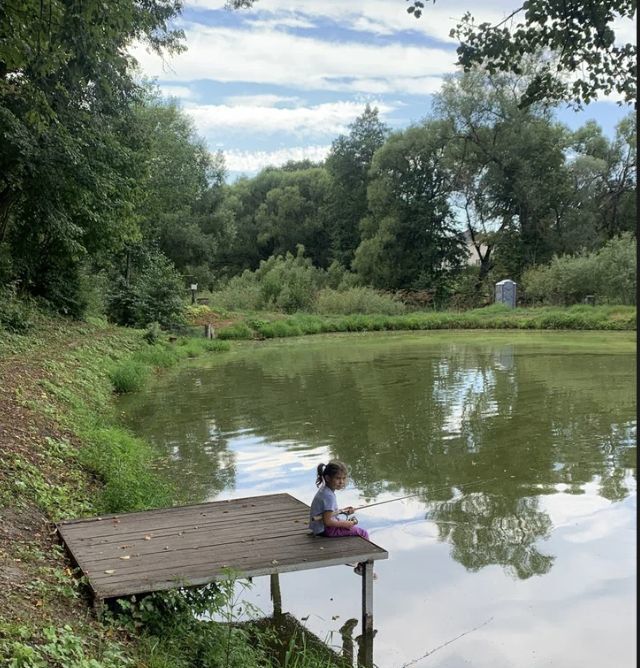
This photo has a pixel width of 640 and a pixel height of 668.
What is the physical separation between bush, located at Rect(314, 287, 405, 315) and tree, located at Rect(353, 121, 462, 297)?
6963 millimetres

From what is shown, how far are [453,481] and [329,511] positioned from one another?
3.60m

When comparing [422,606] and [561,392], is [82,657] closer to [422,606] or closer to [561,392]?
[422,606]

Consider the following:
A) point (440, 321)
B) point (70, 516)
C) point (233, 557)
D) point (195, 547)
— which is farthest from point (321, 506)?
point (440, 321)

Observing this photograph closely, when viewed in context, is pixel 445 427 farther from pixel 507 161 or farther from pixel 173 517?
pixel 507 161

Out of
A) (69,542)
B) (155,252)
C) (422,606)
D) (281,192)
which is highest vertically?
(281,192)

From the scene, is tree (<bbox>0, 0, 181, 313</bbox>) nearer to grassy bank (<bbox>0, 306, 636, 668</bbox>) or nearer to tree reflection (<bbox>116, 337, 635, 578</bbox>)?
grassy bank (<bbox>0, 306, 636, 668</bbox>)

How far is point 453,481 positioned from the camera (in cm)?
885

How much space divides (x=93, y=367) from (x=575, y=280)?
27161 millimetres

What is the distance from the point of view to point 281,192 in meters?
56.8

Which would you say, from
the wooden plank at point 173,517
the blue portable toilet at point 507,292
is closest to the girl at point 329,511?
the wooden plank at point 173,517

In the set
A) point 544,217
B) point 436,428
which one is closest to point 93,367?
point 436,428

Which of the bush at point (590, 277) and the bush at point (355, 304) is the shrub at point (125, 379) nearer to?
the bush at point (355, 304)

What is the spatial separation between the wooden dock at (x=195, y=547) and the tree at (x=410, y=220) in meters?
39.3

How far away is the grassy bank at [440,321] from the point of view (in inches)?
1209
